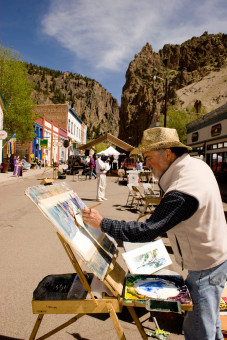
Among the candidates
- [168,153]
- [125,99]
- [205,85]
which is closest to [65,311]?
[168,153]

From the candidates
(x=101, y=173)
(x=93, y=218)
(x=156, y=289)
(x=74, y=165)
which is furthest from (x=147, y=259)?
(x=74, y=165)

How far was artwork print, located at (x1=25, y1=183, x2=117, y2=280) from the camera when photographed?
174 centimetres

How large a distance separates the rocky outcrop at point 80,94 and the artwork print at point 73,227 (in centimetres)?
15399

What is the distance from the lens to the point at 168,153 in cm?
188

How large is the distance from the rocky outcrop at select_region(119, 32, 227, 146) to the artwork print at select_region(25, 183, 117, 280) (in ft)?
332

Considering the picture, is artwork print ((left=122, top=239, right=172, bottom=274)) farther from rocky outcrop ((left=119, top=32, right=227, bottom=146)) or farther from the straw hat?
rocky outcrop ((left=119, top=32, right=227, bottom=146))

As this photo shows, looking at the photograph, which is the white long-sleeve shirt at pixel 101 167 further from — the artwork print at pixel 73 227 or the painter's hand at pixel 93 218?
the painter's hand at pixel 93 218

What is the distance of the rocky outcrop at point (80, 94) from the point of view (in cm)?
15910

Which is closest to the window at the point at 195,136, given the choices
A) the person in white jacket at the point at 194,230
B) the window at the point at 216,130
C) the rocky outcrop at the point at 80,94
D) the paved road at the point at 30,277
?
the window at the point at 216,130

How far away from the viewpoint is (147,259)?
2.20 meters

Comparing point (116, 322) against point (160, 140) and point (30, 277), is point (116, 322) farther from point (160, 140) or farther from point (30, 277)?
point (30, 277)

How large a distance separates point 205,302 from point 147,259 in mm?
587

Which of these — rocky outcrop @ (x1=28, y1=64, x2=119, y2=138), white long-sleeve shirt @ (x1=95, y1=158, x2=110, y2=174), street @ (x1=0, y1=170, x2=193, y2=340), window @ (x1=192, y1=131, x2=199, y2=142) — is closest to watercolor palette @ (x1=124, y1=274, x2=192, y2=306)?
street @ (x1=0, y1=170, x2=193, y2=340)

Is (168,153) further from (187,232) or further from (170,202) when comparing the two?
(187,232)
